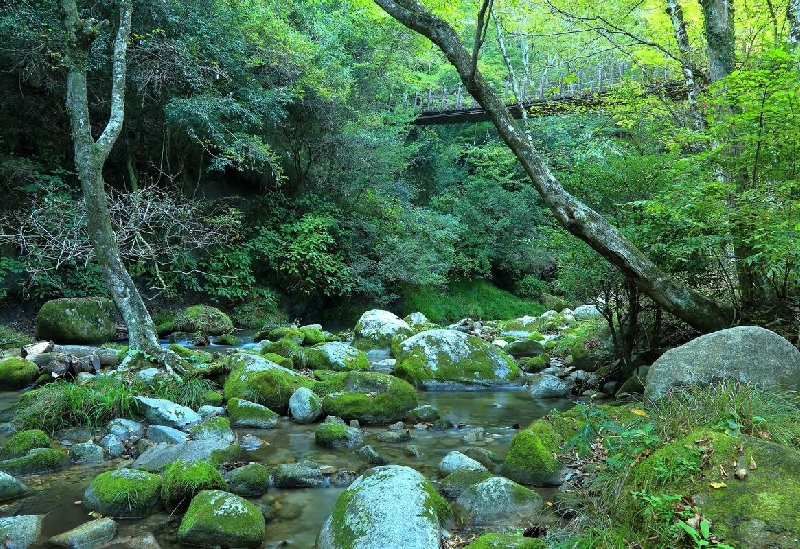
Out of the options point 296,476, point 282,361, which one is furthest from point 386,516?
point 282,361

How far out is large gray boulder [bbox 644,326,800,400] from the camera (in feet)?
15.4

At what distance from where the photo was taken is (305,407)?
636 centimetres

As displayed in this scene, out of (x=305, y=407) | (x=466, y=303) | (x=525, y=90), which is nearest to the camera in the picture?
(x=305, y=407)

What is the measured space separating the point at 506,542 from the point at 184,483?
2.39 meters

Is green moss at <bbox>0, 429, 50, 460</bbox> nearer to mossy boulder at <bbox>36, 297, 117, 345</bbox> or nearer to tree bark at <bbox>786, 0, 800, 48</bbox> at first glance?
mossy boulder at <bbox>36, 297, 117, 345</bbox>

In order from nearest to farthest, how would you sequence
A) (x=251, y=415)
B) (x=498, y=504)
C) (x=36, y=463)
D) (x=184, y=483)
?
(x=498, y=504)
(x=184, y=483)
(x=36, y=463)
(x=251, y=415)

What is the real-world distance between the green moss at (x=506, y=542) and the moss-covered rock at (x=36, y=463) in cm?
378

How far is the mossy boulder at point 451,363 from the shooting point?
8477 millimetres

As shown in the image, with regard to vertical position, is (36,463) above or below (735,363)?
below

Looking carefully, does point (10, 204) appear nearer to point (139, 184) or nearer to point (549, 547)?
point (139, 184)

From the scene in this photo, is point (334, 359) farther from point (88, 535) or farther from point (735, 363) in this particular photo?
point (735, 363)

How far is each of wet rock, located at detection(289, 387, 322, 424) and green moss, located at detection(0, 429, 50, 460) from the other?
8.00ft

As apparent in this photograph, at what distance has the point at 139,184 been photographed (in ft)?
49.4

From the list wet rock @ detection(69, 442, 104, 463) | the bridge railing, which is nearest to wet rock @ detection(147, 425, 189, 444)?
wet rock @ detection(69, 442, 104, 463)
